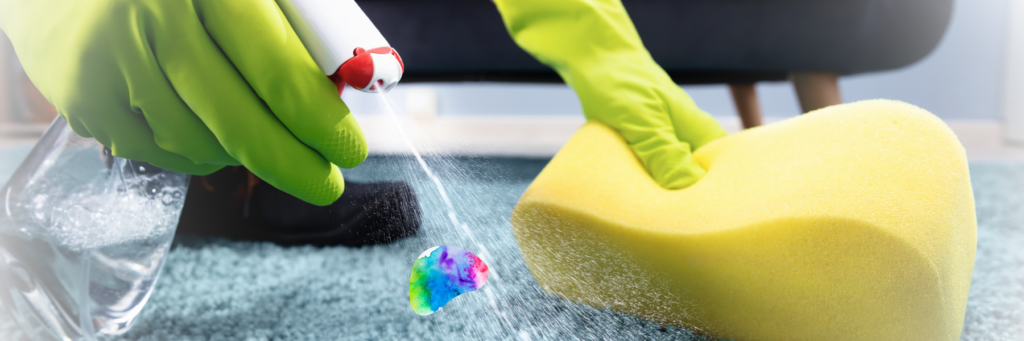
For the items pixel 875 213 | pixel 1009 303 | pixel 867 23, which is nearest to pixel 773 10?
pixel 867 23

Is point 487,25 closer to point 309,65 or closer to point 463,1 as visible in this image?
point 463,1

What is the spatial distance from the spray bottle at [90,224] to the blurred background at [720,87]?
72 mm

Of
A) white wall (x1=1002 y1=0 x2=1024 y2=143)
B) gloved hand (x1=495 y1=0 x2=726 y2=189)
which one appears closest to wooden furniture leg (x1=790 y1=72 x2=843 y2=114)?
gloved hand (x1=495 y1=0 x2=726 y2=189)

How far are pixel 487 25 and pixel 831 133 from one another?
77 centimetres

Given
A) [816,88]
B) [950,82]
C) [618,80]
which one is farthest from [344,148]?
[950,82]

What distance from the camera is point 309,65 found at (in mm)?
331

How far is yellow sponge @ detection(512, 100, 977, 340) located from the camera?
0.34 meters

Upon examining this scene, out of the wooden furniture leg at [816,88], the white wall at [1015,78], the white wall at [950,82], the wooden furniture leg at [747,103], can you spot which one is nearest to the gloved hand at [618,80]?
the wooden furniture leg at [816,88]

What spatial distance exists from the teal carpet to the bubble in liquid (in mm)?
17

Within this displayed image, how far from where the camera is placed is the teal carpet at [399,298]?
0.41 meters

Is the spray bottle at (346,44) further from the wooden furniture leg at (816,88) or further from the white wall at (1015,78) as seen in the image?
the white wall at (1015,78)

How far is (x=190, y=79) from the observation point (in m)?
0.33

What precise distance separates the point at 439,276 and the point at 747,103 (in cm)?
117

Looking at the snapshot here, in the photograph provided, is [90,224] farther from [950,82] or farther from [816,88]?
[950,82]
